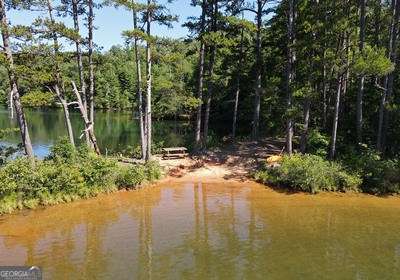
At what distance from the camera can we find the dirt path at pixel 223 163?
25.3 meters

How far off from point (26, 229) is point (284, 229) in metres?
9.71

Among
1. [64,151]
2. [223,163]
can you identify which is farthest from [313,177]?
[64,151]

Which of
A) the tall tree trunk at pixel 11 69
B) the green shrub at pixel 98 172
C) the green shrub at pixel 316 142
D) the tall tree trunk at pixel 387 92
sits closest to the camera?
the tall tree trunk at pixel 11 69

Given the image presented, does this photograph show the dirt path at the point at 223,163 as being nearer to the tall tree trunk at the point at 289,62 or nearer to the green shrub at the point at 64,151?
the tall tree trunk at the point at 289,62

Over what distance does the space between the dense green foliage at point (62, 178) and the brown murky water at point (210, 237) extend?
0.74 meters

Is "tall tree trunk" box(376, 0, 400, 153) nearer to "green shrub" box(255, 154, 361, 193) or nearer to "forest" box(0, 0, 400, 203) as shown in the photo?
"forest" box(0, 0, 400, 203)

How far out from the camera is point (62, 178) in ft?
65.1

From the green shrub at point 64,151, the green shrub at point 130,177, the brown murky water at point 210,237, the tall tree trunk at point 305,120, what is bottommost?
the brown murky water at point 210,237

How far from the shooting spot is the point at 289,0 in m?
25.2

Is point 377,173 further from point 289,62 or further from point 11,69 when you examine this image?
point 11,69

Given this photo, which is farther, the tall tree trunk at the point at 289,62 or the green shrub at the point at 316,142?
the green shrub at the point at 316,142

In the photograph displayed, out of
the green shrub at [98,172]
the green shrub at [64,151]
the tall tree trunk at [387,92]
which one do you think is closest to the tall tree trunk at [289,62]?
the tall tree trunk at [387,92]

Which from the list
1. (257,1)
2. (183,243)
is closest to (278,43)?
(257,1)

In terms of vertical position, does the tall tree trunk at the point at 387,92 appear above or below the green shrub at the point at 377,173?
above
